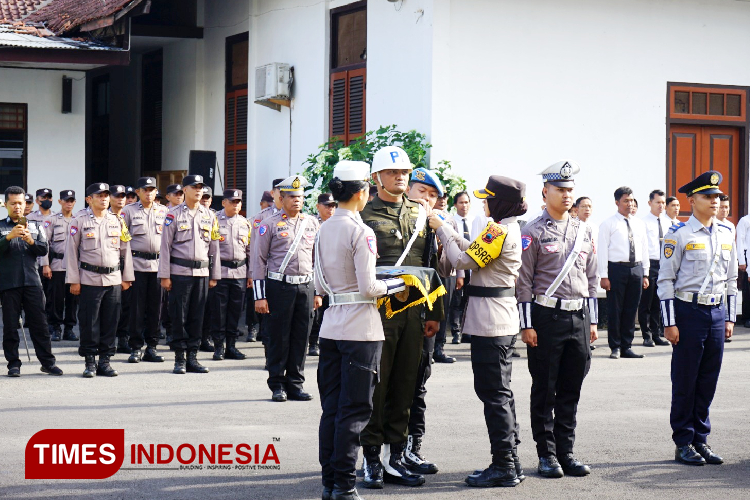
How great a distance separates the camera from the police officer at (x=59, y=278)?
15.1 metres

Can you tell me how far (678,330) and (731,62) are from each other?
1098 centimetres

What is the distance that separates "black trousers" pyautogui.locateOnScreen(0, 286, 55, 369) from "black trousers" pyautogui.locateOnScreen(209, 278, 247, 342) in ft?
6.81

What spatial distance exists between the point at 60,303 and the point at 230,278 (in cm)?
333

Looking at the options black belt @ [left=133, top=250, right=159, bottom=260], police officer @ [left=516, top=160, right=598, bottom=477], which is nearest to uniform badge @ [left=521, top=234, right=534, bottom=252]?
police officer @ [left=516, top=160, right=598, bottom=477]

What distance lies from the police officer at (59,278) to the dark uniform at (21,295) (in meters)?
3.35

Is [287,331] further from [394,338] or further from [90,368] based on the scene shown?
[394,338]

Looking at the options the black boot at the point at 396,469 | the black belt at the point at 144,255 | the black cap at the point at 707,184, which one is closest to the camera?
the black boot at the point at 396,469

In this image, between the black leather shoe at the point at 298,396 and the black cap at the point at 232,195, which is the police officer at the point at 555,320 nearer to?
the black leather shoe at the point at 298,396

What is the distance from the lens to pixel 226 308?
43.1 feet

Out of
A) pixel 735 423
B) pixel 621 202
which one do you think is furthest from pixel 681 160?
pixel 735 423

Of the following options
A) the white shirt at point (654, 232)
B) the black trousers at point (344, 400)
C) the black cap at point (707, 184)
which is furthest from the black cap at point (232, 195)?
the black trousers at point (344, 400)

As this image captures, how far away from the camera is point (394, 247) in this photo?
696 centimetres

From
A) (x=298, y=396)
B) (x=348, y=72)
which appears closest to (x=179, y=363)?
(x=298, y=396)

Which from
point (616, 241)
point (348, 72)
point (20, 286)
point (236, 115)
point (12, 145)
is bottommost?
point (20, 286)
